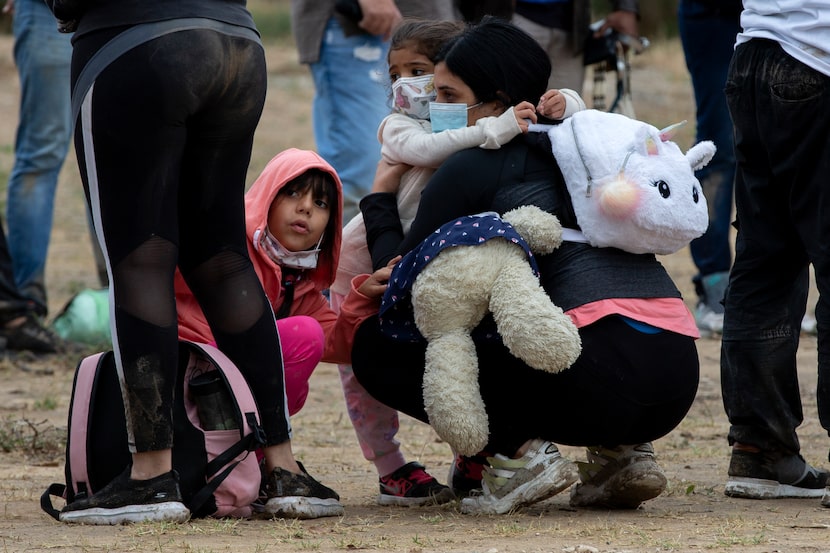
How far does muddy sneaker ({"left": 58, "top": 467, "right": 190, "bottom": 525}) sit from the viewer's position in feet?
10.1

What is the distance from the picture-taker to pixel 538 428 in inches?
130

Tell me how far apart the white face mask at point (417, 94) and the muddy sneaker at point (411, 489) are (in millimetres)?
1017

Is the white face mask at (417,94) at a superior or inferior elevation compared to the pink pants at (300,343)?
superior

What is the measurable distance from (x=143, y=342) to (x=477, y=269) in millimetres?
824

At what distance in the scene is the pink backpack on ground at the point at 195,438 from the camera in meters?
3.22

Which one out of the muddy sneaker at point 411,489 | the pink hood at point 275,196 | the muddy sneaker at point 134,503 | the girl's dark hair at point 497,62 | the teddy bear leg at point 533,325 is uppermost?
the girl's dark hair at point 497,62

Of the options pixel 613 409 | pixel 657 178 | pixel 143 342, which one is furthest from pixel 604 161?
pixel 143 342

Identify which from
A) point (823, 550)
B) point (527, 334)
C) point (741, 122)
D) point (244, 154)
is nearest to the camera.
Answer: point (823, 550)

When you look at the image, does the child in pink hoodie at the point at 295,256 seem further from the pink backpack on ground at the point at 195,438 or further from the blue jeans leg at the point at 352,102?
the blue jeans leg at the point at 352,102

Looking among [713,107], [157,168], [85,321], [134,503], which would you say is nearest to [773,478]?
[134,503]

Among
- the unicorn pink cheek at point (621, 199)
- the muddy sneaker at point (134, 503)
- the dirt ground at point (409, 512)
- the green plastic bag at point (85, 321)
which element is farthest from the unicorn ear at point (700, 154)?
the green plastic bag at point (85, 321)

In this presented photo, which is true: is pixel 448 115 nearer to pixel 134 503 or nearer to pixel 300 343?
pixel 300 343

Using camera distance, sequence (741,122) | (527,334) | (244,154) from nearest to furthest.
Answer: (527,334)
(244,154)
(741,122)

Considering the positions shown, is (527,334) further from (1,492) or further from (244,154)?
(1,492)
